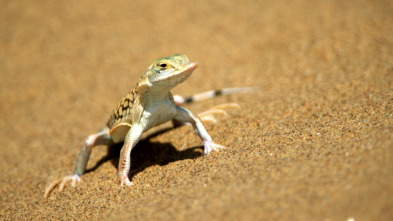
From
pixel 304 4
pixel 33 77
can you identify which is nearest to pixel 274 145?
pixel 304 4

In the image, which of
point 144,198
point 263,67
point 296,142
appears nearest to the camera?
point 144,198

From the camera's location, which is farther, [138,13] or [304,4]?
[138,13]

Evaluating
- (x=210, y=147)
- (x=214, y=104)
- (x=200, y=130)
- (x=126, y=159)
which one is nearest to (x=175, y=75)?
(x=200, y=130)

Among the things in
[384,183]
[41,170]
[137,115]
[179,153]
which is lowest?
[41,170]

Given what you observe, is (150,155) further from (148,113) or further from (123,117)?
(148,113)

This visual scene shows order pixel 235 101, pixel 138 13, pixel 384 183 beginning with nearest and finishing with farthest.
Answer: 1. pixel 384 183
2. pixel 235 101
3. pixel 138 13

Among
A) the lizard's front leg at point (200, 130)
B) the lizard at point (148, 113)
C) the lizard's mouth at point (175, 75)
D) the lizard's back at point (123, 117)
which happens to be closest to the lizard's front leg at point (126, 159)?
the lizard at point (148, 113)

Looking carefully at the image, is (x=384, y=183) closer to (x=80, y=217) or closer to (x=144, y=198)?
(x=144, y=198)
